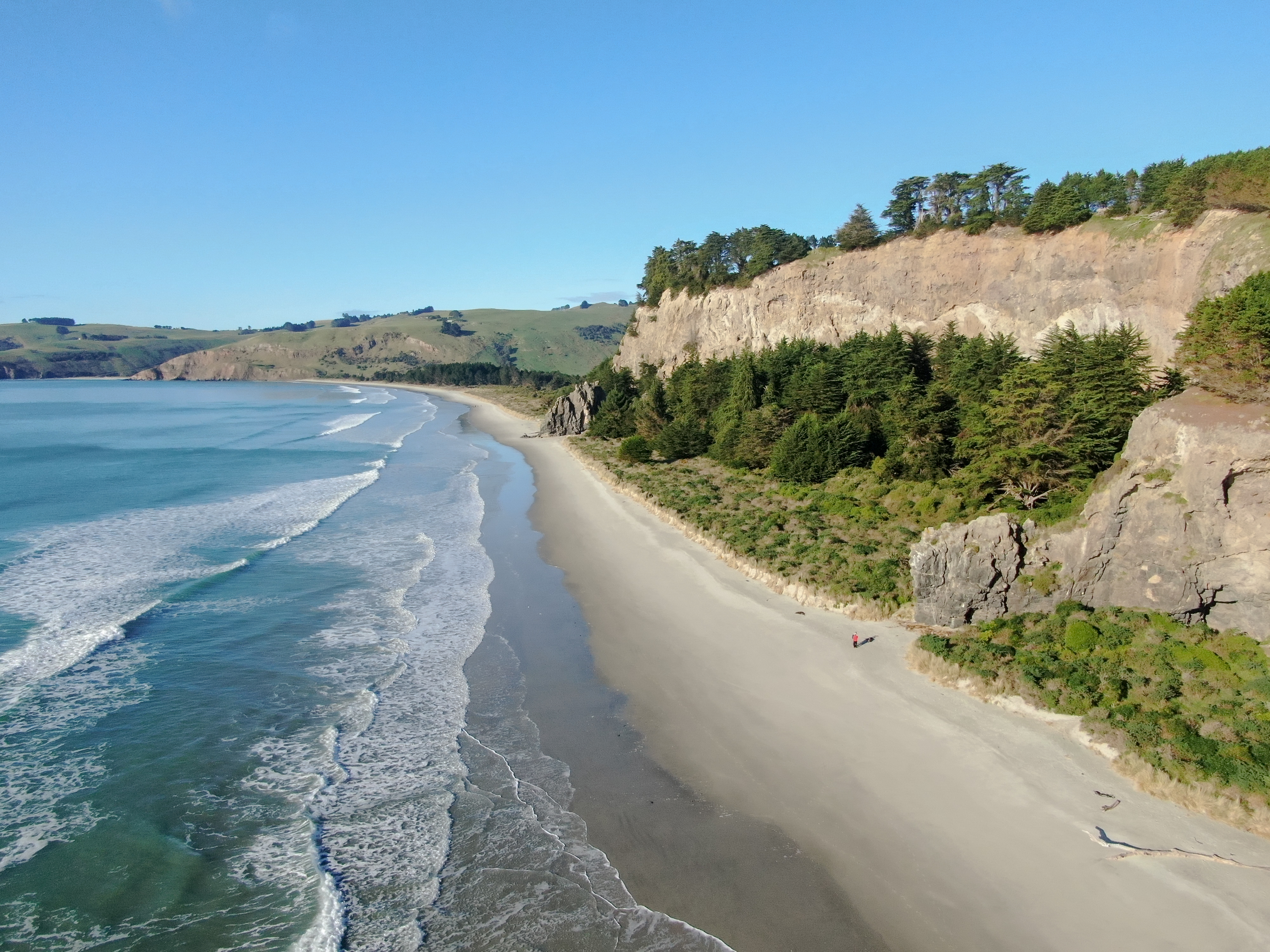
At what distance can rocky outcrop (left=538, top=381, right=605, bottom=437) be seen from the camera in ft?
224

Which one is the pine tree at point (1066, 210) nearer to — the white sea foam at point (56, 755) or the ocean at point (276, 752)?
the ocean at point (276, 752)

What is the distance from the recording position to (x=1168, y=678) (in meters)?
14.7

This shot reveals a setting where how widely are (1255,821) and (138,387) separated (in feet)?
733

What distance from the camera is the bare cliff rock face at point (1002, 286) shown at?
2959 centimetres

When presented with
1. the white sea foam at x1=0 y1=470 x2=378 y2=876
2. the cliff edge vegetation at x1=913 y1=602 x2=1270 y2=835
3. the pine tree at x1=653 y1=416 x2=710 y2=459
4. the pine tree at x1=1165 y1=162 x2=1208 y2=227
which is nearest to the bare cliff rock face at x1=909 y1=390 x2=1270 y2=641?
the cliff edge vegetation at x1=913 y1=602 x2=1270 y2=835

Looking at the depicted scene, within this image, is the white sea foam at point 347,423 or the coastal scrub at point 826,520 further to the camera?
the white sea foam at point 347,423

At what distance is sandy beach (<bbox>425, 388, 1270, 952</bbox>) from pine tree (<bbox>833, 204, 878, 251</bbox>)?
3616 centimetres

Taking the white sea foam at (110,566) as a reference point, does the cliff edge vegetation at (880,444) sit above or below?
above

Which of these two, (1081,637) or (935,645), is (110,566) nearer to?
(935,645)

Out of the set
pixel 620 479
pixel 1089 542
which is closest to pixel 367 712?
pixel 1089 542

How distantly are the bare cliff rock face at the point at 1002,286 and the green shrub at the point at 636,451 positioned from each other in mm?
15355

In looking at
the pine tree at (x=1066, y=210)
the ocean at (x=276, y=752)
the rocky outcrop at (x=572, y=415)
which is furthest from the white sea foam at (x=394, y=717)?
the rocky outcrop at (x=572, y=415)

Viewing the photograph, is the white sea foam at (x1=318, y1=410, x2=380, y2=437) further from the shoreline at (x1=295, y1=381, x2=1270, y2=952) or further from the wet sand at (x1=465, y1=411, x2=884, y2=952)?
the shoreline at (x1=295, y1=381, x2=1270, y2=952)

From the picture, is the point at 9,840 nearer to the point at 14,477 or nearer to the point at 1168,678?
the point at 1168,678
